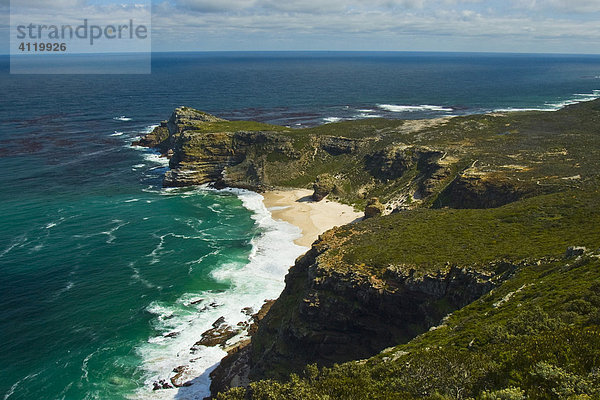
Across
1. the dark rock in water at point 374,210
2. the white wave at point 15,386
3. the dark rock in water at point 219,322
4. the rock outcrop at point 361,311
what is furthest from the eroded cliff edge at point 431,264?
the white wave at point 15,386

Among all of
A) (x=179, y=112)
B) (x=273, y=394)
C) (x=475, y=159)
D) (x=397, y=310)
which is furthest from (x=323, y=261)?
(x=179, y=112)

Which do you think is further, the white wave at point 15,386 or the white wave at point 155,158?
the white wave at point 155,158

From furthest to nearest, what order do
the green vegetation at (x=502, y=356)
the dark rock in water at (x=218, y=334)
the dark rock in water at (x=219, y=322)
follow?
the dark rock in water at (x=219, y=322) < the dark rock in water at (x=218, y=334) < the green vegetation at (x=502, y=356)

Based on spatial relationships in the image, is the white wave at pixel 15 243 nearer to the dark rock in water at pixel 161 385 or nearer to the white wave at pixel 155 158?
the dark rock in water at pixel 161 385

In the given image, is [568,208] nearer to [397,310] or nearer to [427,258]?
[427,258]

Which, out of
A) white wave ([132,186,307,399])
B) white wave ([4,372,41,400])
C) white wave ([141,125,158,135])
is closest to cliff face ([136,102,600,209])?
white wave ([132,186,307,399])

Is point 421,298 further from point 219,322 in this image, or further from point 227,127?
point 227,127
